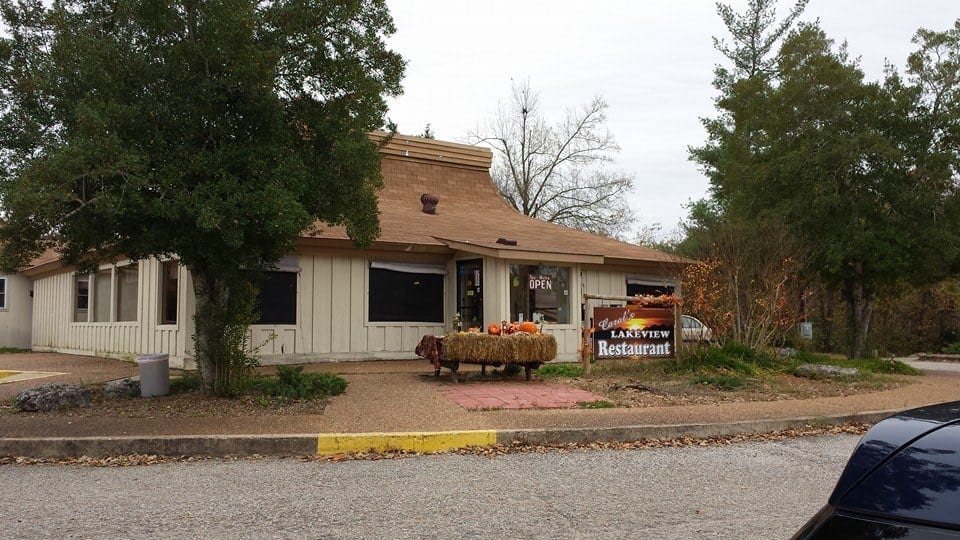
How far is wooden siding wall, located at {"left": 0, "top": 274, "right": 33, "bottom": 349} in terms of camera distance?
84.3 feet

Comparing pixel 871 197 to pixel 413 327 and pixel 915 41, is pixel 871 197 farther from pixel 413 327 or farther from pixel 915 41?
pixel 413 327

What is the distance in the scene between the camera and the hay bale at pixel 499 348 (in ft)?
39.9

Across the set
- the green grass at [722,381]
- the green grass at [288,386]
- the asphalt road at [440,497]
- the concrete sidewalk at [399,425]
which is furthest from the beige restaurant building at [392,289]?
the asphalt road at [440,497]

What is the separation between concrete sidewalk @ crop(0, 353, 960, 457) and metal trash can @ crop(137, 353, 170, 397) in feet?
5.38

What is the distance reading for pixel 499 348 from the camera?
12328 mm

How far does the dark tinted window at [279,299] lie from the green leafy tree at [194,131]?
4591 mm

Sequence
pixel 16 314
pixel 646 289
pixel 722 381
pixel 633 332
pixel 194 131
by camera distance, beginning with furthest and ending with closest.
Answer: pixel 16 314, pixel 646 289, pixel 633 332, pixel 722 381, pixel 194 131

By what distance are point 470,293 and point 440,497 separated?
422 inches

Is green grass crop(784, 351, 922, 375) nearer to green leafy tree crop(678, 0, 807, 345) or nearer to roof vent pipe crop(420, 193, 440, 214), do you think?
green leafy tree crop(678, 0, 807, 345)

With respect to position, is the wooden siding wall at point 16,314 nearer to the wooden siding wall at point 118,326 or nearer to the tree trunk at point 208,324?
the wooden siding wall at point 118,326

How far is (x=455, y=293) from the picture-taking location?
55.8 feet

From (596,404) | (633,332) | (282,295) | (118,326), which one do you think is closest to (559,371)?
(633,332)

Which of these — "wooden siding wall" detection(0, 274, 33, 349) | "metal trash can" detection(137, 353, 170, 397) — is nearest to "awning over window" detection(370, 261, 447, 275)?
"metal trash can" detection(137, 353, 170, 397)

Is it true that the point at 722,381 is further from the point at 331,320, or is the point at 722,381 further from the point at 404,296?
the point at 331,320
